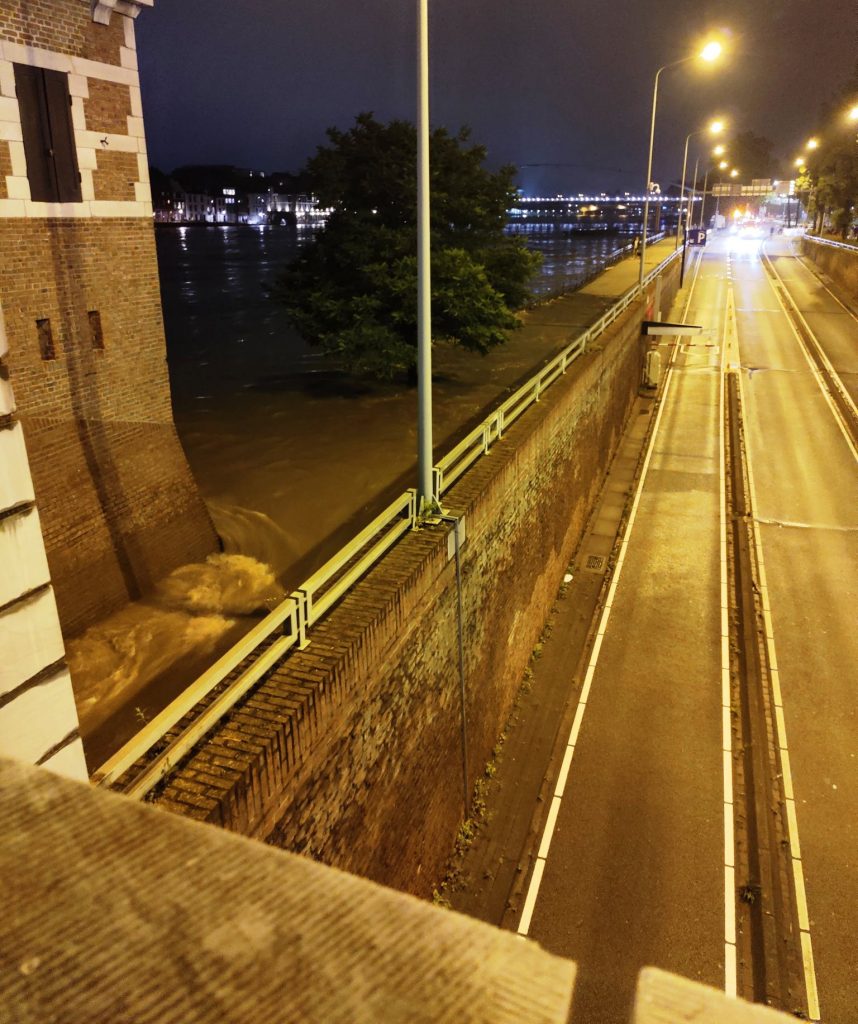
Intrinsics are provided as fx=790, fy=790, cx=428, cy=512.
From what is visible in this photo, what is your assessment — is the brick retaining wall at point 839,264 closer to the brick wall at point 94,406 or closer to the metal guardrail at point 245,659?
the metal guardrail at point 245,659

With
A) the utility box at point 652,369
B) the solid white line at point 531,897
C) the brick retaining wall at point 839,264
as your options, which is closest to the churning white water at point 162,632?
the solid white line at point 531,897

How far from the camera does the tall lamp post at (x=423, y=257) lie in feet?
28.0

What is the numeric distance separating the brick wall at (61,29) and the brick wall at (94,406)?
1.79m

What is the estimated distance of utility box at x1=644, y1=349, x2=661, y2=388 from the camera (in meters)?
32.8

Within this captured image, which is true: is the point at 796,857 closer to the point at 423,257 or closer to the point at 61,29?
the point at 423,257

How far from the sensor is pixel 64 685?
11.9 ft

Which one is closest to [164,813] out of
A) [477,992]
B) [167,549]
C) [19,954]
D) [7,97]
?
[19,954]

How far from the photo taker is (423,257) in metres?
8.88

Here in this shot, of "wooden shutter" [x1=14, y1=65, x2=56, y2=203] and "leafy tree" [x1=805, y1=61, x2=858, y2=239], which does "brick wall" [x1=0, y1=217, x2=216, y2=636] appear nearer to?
"wooden shutter" [x1=14, y1=65, x2=56, y2=203]

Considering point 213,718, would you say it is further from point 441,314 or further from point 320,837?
point 441,314

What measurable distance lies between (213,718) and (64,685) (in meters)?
2.22

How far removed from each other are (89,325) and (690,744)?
1093cm

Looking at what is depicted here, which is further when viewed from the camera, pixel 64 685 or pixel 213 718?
pixel 213 718

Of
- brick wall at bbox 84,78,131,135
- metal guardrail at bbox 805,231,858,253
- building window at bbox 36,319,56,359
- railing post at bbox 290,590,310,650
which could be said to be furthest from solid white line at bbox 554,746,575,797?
metal guardrail at bbox 805,231,858,253
